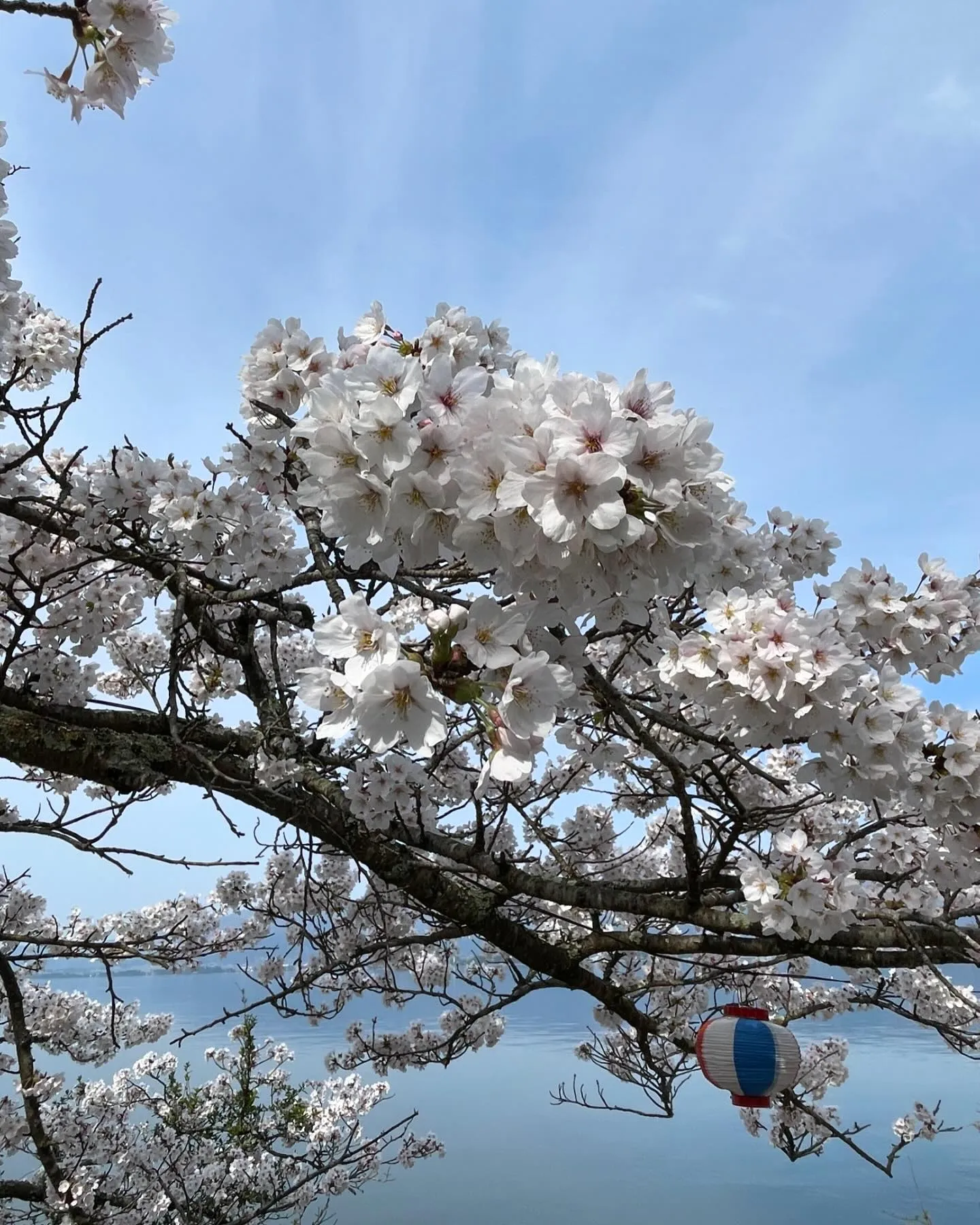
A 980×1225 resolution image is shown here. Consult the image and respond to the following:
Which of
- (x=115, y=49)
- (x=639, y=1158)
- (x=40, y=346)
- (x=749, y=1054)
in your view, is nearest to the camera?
(x=115, y=49)

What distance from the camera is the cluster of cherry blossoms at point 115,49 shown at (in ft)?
3.99

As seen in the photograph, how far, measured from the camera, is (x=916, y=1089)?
19.9 meters

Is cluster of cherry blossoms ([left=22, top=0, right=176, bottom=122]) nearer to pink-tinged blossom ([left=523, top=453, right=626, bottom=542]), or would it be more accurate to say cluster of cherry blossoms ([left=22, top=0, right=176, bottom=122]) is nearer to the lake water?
pink-tinged blossom ([left=523, top=453, right=626, bottom=542])

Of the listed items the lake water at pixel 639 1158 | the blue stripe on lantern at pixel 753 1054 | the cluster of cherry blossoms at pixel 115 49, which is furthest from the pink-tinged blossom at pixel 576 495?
the lake water at pixel 639 1158

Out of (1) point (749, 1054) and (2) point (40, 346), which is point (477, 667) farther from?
(2) point (40, 346)

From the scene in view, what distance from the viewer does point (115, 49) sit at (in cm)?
122

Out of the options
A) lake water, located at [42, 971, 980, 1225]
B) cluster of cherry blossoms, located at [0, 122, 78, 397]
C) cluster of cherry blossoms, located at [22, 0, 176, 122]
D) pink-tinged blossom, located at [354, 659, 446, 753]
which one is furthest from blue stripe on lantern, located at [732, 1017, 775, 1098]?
lake water, located at [42, 971, 980, 1225]

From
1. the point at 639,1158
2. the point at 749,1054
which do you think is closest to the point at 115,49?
the point at 749,1054

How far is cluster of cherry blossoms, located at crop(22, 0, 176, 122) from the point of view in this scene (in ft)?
3.99

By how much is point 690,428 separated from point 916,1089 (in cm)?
2582

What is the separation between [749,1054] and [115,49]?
12.2ft

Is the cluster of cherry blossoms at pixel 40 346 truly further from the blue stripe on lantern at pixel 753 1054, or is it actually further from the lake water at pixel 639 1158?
the lake water at pixel 639 1158

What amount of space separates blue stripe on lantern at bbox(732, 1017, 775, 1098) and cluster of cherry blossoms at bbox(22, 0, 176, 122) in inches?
141

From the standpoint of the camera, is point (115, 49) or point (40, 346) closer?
point (115, 49)
